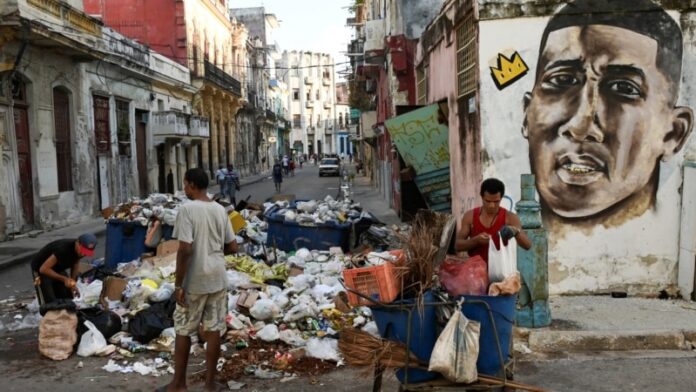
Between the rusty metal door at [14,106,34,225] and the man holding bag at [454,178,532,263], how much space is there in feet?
45.1

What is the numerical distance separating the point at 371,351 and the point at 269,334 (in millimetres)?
2555

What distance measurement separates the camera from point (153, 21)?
31.1 meters

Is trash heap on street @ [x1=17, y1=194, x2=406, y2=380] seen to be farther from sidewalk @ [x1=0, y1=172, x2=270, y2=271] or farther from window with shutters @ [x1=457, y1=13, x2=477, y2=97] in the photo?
sidewalk @ [x1=0, y1=172, x2=270, y2=271]

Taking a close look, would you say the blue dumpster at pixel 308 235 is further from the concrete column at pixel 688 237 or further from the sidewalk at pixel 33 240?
the sidewalk at pixel 33 240

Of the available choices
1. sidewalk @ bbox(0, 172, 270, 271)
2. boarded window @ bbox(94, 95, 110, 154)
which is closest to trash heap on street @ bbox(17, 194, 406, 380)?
sidewalk @ bbox(0, 172, 270, 271)

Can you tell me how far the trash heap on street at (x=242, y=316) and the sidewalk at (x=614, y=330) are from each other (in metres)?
1.72

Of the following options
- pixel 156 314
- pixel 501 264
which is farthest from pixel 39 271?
pixel 501 264

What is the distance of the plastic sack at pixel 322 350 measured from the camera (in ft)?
18.4

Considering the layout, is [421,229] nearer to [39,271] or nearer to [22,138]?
[39,271]

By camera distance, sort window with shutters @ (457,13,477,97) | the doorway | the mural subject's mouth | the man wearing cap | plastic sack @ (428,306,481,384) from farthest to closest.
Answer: the doorway
window with shutters @ (457,13,477,97)
the mural subject's mouth
the man wearing cap
plastic sack @ (428,306,481,384)

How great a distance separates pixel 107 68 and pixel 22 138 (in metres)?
5.84

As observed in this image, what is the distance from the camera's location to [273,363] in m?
5.58

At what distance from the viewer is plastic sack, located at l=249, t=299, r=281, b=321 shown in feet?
21.6

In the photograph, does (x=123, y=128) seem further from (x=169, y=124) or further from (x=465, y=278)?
(x=465, y=278)
